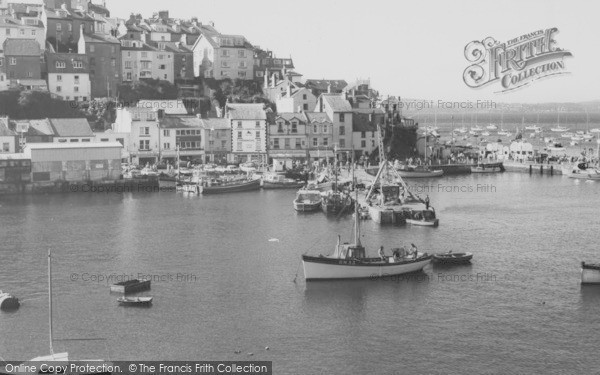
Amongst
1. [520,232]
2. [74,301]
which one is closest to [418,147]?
[520,232]

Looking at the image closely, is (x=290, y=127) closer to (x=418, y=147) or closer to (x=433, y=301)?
(x=418, y=147)

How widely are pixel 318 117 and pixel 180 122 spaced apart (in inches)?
575

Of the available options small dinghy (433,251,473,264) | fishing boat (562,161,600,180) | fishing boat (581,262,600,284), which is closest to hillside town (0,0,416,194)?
fishing boat (562,161,600,180)

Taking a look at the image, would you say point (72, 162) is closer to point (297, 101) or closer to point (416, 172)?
point (297, 101)

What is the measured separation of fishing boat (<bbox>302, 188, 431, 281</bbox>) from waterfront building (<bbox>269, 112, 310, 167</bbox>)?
48.6m

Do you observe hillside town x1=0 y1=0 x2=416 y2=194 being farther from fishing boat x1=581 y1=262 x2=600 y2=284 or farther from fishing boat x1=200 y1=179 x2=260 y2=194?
fishing boat x1=581 y1=262 x2=600 y2=284

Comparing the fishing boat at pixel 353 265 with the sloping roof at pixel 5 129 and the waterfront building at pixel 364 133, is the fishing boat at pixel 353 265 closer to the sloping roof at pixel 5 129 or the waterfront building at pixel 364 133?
the sloping roof at pixel 5 129

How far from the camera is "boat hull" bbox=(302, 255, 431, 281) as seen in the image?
4041 centimetres

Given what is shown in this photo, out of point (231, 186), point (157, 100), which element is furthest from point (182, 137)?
point (231, 186)

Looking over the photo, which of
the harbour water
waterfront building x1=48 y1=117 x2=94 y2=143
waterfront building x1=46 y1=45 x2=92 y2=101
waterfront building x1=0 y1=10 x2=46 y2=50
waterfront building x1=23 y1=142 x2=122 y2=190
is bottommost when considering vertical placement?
the harbour water

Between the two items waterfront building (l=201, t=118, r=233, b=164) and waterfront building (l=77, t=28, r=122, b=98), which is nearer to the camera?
waterfront building (l=201, t=118, r=233, b=164)

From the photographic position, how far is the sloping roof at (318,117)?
302ft

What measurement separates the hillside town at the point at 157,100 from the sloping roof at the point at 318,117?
104 mm

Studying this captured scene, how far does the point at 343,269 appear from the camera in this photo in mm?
40656
